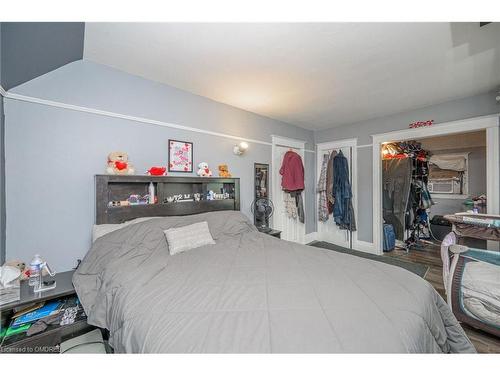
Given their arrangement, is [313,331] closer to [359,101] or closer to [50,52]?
[50,52]

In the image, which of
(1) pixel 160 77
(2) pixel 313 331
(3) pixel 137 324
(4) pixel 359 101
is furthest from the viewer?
(4) pixel 359 101

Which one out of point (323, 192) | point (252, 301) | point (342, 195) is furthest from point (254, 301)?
point (323, 192)

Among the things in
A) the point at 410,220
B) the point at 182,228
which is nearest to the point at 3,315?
the point at 182,228

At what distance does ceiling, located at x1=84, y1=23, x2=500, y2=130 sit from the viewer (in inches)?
58.2

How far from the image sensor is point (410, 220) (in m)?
3.98

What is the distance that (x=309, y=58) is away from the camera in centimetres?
180

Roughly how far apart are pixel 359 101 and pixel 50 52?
10.7ft

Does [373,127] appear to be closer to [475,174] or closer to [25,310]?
[475,174]

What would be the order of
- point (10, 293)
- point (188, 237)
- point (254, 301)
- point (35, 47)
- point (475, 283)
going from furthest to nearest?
point (188, 237) → point (475, 283) → point (35, 47) → point (10, 293) → point (254, 301)

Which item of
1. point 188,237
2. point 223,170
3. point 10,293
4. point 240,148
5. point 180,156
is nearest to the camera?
point 10,293

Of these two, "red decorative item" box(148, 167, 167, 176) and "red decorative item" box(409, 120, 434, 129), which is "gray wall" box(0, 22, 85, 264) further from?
"red decorative item" box(409, 120, 434, 129)

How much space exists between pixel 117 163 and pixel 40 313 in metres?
1.21

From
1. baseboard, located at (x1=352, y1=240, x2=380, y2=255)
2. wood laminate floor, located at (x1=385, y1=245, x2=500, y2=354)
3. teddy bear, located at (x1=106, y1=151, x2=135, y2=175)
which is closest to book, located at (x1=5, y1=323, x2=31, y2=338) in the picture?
teddy bear, located at (x1=106, y1=151, x2=135, y2=175)

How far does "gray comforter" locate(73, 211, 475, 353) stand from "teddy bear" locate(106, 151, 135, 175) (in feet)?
1.83
